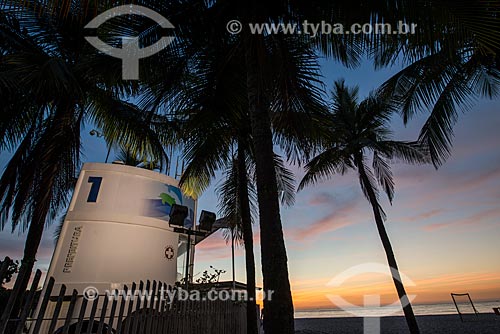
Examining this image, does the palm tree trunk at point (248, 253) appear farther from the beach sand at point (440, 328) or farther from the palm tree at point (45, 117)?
the beach sand at point (440, 328)

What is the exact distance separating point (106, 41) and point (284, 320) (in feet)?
17.0

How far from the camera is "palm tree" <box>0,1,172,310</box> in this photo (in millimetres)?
6988

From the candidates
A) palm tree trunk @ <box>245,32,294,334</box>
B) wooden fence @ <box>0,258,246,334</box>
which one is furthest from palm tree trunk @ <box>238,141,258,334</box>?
palm tree trunk @ <box>245,32,294,334</box>

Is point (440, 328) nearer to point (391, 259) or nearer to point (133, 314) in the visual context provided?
point (391, 259)

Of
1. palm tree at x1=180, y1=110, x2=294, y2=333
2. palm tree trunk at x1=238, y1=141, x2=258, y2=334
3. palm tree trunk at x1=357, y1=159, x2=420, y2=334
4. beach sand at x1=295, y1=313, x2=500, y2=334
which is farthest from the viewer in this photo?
beach sand at x1=295, y1=313, x2=500, y2=334

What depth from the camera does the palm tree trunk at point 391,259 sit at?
9.16m

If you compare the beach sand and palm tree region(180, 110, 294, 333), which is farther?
the beach sand

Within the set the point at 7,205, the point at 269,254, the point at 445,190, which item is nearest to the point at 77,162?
the point at 7,205

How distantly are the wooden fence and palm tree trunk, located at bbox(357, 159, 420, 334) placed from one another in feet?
18.5

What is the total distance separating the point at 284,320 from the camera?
2910 mm

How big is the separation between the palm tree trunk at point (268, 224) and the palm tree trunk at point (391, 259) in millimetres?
8291

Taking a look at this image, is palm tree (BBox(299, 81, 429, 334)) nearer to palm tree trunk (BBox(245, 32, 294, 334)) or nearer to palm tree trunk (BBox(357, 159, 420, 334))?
palm tree trunk (BBox(357, 159, 420, 334))

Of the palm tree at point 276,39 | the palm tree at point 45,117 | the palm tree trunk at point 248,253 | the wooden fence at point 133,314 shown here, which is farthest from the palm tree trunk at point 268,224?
the palm tree trunk at point 248,253

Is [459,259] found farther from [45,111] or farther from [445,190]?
[45,111]
